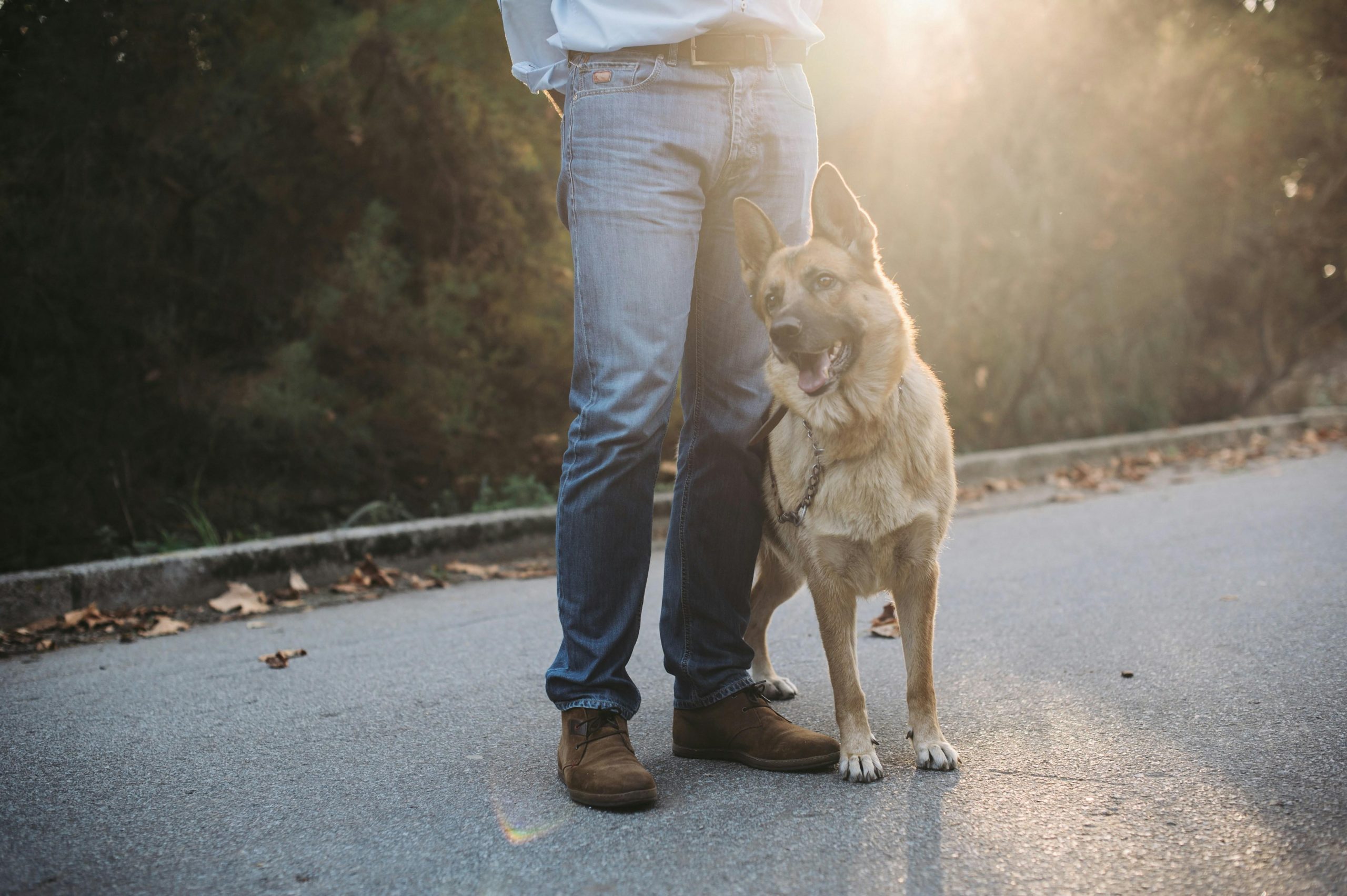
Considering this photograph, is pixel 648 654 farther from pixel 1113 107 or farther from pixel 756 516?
pixel 1113 107

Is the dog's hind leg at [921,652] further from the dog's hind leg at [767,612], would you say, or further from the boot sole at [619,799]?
the boot sole at [619,799]

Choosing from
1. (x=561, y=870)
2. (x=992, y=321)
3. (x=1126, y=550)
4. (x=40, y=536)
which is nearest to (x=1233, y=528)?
(x=1126, y=550)

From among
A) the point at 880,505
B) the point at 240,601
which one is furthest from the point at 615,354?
the point at 240,601

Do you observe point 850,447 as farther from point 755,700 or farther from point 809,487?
point 755,700

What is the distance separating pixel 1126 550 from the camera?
4883mm

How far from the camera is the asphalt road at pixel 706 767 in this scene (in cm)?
183

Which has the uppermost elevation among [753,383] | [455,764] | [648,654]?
[753,383]

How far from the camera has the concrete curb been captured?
14.1 feet

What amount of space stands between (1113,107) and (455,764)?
312 inches

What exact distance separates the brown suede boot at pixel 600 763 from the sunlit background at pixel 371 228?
359 cm

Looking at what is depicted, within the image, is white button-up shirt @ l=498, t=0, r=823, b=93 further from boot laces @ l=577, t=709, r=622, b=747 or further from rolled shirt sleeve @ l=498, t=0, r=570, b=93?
boot laces @ l=577, t=709, r=622, b=747

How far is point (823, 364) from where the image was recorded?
8.43 feet

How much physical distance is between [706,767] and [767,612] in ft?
2.19

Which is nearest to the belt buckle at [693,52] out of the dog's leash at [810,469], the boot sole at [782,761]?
the dog's leash at [810,469]
